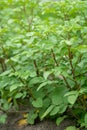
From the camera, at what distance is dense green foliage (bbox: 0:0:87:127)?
283 centimetres

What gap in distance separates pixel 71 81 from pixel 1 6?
1945 mm

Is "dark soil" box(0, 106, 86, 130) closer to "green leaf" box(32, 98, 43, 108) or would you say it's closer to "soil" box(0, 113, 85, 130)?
"soil" box(0, 113, 85, 130)

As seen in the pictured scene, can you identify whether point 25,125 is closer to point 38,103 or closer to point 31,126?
point 31,126

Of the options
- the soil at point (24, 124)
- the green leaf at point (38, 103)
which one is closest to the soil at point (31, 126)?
the soil at point (24, 124)

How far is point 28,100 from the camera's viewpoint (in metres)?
3.72

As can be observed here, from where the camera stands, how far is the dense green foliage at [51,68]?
9.30ft

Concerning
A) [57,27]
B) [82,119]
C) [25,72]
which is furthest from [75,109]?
[57,27]

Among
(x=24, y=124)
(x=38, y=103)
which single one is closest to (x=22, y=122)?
(x=24, y=124)

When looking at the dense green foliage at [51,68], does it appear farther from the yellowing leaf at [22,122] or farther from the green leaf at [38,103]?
the yellowing leaf at [22,122]

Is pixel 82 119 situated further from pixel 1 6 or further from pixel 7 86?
pixel 1 6

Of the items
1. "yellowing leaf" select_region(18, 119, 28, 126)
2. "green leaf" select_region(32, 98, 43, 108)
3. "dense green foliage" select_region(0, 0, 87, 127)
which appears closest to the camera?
"dense green foliage" select_region(0, 0, 87, 127)

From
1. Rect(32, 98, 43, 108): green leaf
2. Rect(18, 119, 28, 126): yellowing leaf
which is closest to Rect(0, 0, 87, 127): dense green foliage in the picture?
Rect(32, 98, 43, 108): green leaf

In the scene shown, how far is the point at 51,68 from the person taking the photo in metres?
3.33

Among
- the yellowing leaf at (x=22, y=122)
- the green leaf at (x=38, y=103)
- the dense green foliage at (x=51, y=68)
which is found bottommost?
the yellowing leaf at (x=22, y=122)
